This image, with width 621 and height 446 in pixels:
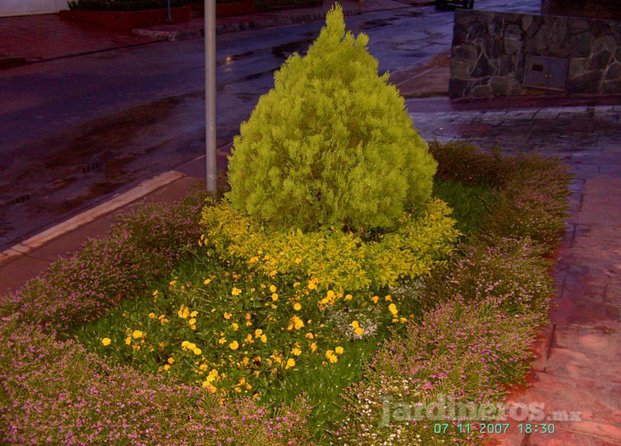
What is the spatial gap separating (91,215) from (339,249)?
3.98m

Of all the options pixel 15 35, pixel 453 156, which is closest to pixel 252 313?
pixel 453 156

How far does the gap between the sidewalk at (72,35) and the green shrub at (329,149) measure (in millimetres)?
15307

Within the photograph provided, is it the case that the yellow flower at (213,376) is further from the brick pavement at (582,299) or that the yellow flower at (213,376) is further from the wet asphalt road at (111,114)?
the wet asphalt road at (111,114)

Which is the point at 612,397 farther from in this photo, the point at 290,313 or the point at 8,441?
the point at 8,441

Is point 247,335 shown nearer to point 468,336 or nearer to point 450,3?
point 468,336

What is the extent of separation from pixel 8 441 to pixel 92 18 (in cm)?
2481

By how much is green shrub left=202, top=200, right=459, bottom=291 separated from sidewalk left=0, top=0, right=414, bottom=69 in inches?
596

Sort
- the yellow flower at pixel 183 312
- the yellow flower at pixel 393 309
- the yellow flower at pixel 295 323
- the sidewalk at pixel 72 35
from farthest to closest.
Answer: the sidewalk at pixel 72 35
the yellow flower at pixel 393 309
the yellow flower at pixel 183 312
the yellow flower at pixel 295 323

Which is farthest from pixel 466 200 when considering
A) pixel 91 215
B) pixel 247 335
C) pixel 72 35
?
pixel 72 35

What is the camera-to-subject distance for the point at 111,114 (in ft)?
46.9

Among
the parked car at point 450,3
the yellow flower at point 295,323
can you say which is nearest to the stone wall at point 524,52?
the yellow flower at point 295,323

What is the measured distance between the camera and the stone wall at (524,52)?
14.6m

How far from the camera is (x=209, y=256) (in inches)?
268

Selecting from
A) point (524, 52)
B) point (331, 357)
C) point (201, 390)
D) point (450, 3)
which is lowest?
point (331, 357)
